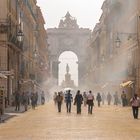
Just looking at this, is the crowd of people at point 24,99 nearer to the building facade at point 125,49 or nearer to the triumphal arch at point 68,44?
the building facade at point 125,49

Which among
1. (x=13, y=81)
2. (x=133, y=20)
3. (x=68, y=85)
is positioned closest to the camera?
(x=13, y=81)

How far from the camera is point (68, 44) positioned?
191125 mm

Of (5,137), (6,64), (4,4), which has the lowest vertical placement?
(5,137)

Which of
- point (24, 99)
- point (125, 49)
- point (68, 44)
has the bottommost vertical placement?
point (24, 99)

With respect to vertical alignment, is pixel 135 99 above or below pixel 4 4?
below

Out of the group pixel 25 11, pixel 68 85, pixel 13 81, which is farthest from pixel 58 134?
pixel 68 85

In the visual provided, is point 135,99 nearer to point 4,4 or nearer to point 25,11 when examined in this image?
point 4,4

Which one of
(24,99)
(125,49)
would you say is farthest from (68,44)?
(24,99)

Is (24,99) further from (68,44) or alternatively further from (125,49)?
(68,44)

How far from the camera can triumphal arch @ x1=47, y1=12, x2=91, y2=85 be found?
18900 cm

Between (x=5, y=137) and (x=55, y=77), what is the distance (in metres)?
170

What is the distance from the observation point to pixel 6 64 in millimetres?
50812

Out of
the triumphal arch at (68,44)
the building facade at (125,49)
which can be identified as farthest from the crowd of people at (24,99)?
the triumphal arch at (68,44)

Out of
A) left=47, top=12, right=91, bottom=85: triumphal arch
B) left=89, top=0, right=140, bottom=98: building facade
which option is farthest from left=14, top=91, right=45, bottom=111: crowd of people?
left=47, top=12, right=91, bottom=85: triumphal arch
